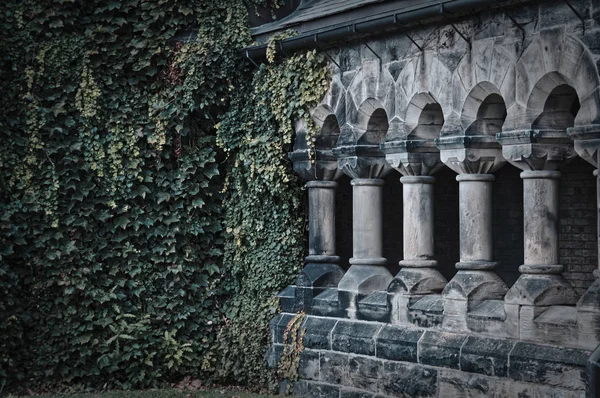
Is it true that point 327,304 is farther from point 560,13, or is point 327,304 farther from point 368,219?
point 560,13

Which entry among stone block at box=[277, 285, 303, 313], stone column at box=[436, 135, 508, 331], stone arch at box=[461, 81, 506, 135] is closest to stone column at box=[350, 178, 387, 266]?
stone block at box=[277, 285, 303, 313]

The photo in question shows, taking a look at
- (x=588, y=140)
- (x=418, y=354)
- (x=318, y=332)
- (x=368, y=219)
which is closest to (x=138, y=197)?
(x=318, y=332)

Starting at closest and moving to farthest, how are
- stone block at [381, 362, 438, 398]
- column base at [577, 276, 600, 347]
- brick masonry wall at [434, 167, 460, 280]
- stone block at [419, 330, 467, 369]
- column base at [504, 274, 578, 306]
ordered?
column base at [577, 276, 600, 347] → column base at [504, 274, 578, 306] → stone block at [419, 330, 467, 369] → stone block at [381, 362, 438, 398] → brick masonry wall at [434, 167, 460, 280]

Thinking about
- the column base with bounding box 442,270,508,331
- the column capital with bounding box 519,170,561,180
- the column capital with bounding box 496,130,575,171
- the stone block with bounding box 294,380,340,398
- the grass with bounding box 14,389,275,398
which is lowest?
the grass with bounding box 14,389,275,398

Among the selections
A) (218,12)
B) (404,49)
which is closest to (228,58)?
(218,12)

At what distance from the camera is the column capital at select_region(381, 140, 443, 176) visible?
11.1 m

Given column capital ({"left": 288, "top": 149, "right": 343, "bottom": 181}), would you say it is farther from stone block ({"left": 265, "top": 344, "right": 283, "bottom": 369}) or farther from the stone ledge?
stone block ({"left": 265, "top": 344, "right": 283, "bottom": 369})

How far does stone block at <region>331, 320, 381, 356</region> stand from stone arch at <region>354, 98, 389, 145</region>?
196 cm

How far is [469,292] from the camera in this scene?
1019 cm

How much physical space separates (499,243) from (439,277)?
9.88ft

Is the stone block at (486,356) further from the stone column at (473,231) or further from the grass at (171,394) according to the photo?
the grass at (171,394)

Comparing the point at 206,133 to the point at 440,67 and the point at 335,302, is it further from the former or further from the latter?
the point at 440,67

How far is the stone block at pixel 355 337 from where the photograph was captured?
1134 cm

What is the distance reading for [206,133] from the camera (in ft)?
45.1
